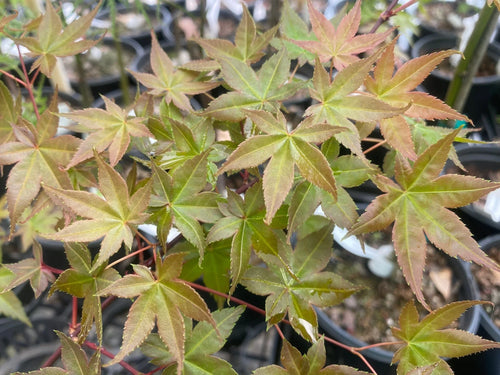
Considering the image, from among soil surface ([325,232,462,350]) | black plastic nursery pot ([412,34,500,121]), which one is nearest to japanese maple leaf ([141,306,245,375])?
soil surface ([325,232,462,350])

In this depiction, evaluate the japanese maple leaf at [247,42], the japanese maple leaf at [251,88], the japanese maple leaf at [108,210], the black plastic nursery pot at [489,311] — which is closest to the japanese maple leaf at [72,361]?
the japanese maple leaf at [108,210]

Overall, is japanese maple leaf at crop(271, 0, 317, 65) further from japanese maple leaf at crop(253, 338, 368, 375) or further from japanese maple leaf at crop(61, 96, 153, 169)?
japanese maple leaf at crop(253, 338, 368, 375)

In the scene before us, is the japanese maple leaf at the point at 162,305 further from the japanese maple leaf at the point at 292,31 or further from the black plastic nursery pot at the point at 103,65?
the black plastic nursery pot at the point at 103,65

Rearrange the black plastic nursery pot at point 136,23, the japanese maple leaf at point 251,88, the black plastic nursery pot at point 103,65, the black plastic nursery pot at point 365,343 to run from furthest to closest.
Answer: the black plastic nursery pot at point 136,23
the black plastic nursery pot at point 103,65
the black plastic nursery pot at point 365,343
the japanese maple leaf at point 251,88

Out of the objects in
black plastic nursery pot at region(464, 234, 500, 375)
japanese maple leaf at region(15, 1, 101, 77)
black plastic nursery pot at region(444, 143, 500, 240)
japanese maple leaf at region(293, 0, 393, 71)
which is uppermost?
japanese maple leaf at region(293, 0, 393, 71)

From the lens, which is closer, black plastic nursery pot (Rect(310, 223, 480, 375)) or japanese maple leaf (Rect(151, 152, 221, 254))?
japanese maple leaf (Rect(151, 152, 221, 254))

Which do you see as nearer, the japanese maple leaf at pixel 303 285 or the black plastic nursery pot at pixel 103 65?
the japanese maple leaf at pixel 303 285

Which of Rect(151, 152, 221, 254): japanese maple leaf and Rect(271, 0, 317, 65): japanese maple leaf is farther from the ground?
Rect(271, 0, 317, 65): japanese maple leaf

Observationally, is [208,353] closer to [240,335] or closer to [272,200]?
[272,200]
